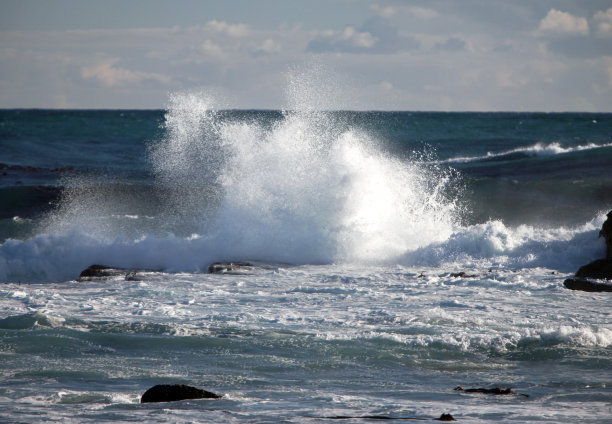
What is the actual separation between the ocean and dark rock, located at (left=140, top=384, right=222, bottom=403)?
0.37 feet

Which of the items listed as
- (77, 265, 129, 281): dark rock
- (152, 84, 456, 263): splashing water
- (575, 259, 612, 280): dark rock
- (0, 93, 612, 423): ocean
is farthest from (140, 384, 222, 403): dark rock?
(152, 84, 456, 263): splashing water

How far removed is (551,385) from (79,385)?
14.3ft

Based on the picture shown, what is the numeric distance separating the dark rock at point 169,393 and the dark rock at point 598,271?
7.83m

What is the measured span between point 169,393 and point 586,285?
7.53 metres

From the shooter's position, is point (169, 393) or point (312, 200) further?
point (312, 200)

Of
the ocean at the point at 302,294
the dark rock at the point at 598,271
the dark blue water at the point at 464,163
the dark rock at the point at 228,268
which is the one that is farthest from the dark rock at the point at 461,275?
the dark blue water at the point at 464,163

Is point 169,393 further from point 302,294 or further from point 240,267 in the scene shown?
point 240,267

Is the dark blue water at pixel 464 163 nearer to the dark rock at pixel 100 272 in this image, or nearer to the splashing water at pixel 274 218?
the splashing water at pixel 274 218

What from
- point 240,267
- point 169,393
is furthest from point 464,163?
point 169,393

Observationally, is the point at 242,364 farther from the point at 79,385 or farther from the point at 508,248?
the point at 508,248

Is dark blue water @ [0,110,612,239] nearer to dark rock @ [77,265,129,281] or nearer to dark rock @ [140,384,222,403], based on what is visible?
dark rock @ [77,265,129,281]

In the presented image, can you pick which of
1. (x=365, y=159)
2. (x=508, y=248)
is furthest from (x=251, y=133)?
(x=508, y=248)

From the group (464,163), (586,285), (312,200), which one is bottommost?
(586,285)

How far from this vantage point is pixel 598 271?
483 inches
